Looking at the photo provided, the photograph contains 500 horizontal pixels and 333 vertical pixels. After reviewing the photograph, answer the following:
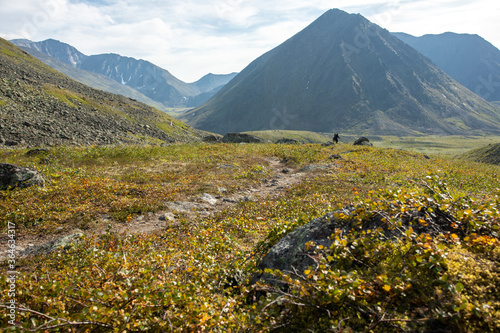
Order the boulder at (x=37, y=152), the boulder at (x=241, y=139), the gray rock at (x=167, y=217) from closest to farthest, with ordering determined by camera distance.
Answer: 1. the gray rock at (x=167, y=217)
2. the boulder at (x=37, y=152)
3. the boulder at (x=241, y=139)

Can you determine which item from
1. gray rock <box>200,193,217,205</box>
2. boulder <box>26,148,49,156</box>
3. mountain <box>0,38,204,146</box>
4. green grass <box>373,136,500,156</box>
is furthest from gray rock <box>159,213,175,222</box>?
green grass <box>373,136,500,156</box>

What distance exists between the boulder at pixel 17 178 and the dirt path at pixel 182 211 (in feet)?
18.6

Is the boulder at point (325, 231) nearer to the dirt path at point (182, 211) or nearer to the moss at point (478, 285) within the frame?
the moss at point (478, 285)

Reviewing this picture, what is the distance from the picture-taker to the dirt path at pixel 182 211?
412 inches

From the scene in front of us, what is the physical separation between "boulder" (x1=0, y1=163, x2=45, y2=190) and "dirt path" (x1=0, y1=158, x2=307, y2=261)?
18.6 ft

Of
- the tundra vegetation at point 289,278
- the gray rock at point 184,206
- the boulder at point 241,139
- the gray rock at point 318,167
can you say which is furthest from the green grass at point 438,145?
the tundra vegetation at point 289,278

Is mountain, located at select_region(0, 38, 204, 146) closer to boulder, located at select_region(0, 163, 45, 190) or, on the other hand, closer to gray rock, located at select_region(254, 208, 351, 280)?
boulder, located at select_region(0, 163, 45, 190)

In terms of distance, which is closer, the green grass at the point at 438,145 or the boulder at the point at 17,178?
the boulder at the point at 17,178

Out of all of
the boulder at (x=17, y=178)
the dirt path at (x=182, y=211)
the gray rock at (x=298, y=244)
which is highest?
the gray rock at (x=298, y=244)

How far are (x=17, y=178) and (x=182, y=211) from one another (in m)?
10.2

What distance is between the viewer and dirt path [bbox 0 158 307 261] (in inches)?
412

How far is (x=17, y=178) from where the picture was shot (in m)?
14.9

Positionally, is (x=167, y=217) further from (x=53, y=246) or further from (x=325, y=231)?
(x=325, y=231)

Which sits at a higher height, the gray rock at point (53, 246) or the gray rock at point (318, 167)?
the gray rock at point (318, 167)
